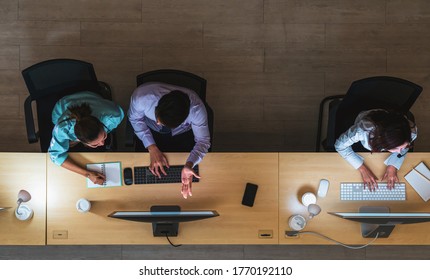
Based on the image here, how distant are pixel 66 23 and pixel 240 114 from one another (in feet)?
5.50

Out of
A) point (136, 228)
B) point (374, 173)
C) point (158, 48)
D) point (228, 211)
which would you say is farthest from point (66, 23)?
point (374, 173)

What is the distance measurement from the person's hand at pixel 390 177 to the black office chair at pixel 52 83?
1.94 meters

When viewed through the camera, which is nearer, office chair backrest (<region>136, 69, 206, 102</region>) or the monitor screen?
the monitor screen

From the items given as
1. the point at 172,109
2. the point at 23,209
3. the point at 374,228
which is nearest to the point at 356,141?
the point at 374,228

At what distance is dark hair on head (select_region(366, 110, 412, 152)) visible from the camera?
205cm

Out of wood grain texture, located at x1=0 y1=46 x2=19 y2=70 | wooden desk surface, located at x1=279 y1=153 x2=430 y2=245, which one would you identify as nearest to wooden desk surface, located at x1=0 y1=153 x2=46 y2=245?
wood grain texture, located at x1=0 y1=46 x2=19 y2=70

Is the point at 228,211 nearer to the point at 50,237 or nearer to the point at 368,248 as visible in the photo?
the point at 50,237

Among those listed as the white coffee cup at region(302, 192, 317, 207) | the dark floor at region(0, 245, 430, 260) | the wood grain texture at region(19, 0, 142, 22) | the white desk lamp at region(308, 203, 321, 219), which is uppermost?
the wood grain texture at region(19, 0, 142, 22)

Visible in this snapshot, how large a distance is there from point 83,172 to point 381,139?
1.78 metres

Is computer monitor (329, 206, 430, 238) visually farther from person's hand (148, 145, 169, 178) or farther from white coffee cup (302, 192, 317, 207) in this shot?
person's hand (148, 145, 169, 178)

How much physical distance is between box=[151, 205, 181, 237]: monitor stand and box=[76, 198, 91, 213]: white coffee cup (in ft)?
1.30

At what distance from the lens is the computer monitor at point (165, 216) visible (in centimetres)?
212

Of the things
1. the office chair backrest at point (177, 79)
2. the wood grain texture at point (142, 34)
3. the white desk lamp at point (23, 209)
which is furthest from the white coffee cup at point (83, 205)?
the wood grain texture at point (142, 34)

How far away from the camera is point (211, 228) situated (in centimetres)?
238
